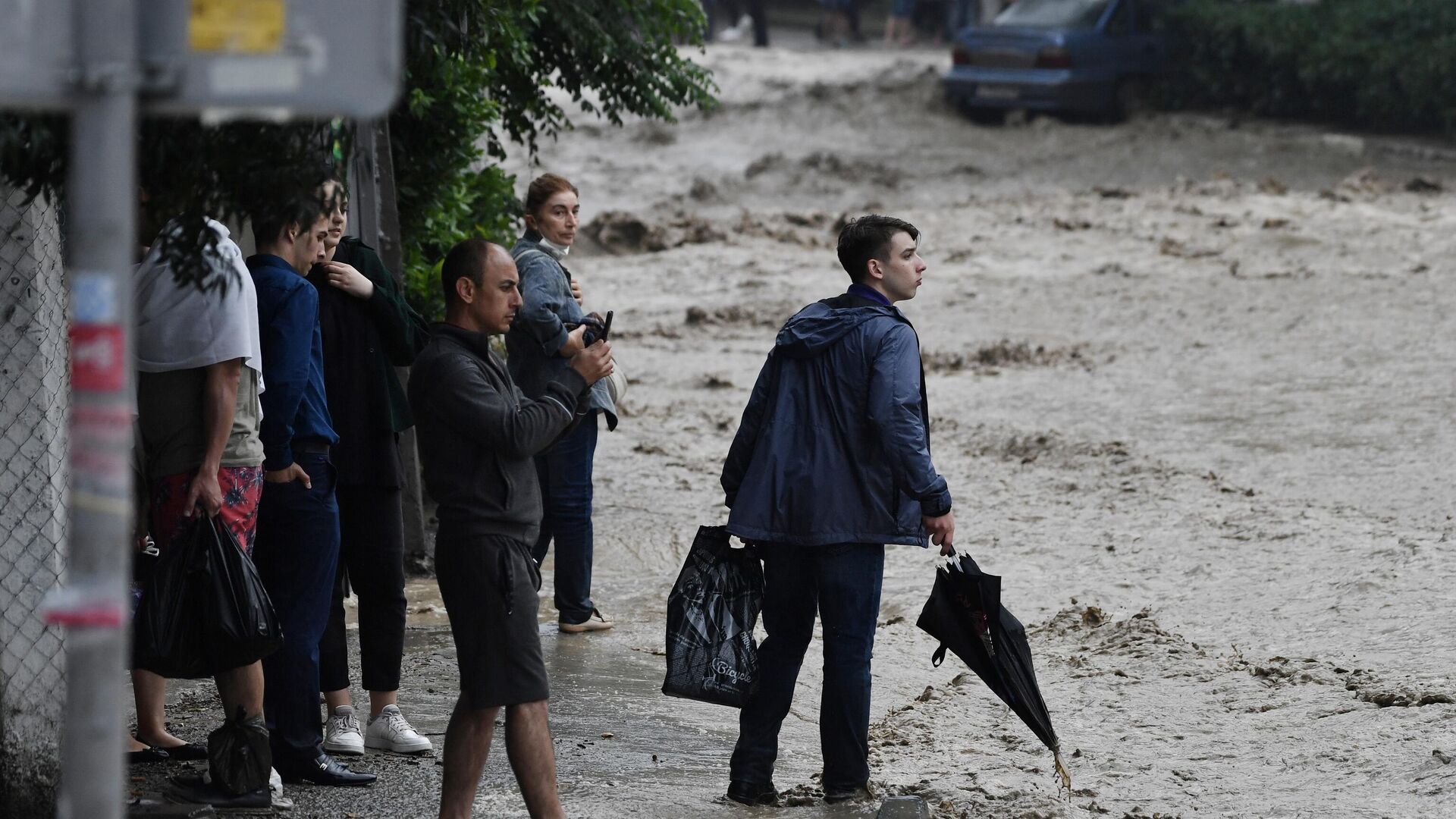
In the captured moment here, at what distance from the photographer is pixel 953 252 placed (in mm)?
16797

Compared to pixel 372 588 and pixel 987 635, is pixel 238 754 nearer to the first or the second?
pixel 372 588

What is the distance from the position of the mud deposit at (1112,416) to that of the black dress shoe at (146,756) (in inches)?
53.9

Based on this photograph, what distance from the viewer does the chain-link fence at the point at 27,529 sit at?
4.52 metres

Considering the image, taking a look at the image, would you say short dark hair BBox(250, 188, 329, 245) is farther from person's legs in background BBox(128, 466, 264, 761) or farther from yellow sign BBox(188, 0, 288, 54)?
yellow sign BBox(188, 0, 288, 54)

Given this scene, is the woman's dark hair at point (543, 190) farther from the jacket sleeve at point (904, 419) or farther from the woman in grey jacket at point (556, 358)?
the jacket sleeve at point (904, 419)

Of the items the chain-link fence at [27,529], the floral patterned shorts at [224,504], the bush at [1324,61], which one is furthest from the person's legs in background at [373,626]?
the bush at [1324,61]

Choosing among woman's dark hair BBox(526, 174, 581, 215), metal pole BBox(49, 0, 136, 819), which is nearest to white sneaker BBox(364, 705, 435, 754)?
woman's dark hair BBox(526, 174, 581, 215)

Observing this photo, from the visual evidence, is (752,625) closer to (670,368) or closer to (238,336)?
(238,336)

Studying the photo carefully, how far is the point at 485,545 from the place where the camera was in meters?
4.28

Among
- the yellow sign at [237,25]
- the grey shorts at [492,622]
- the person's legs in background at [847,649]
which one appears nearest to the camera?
the yellow sign at [237,25]

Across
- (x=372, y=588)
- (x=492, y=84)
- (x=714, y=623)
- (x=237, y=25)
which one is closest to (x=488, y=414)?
(x=714, y=623)

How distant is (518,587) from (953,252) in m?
13.0

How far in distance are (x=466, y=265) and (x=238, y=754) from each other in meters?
1.48

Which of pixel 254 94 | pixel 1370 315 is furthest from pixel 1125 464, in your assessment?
pixel 254 94
